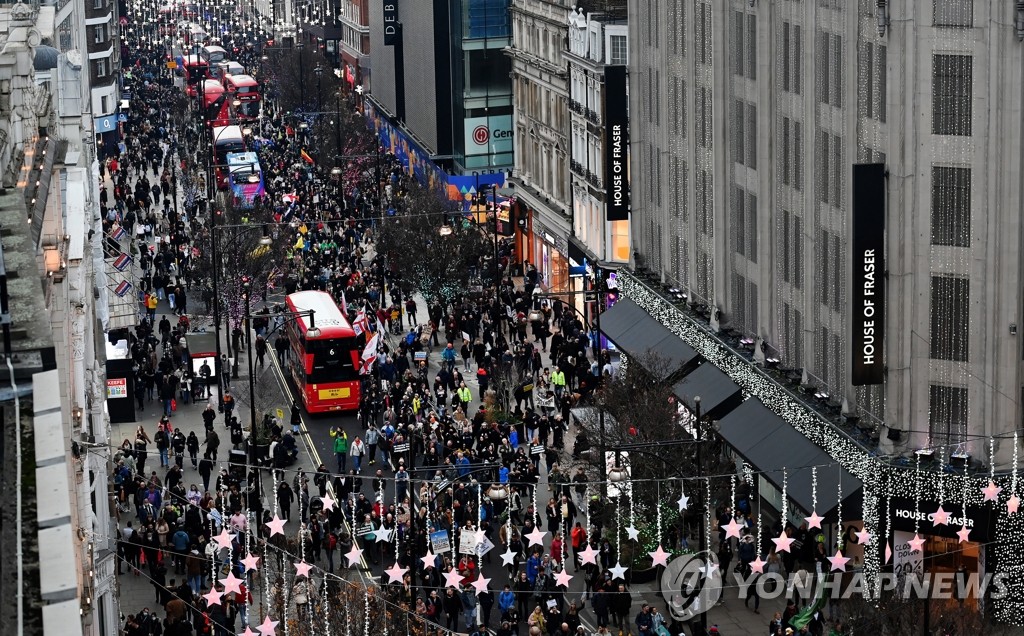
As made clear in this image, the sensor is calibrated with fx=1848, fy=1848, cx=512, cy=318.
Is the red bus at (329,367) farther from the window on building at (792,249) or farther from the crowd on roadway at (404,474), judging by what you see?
the window on building at (792,249)

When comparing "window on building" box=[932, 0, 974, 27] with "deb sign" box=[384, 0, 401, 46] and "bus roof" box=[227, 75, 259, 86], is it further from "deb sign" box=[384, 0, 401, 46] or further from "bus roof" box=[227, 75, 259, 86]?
"bus roof" box=[227, 75, 259, 86]

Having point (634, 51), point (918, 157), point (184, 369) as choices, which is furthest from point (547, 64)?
point (918, 157)

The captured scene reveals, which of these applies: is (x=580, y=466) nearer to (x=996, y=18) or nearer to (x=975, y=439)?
(x=975, y=439)

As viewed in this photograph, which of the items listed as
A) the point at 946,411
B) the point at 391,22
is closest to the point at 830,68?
the point at 946,411

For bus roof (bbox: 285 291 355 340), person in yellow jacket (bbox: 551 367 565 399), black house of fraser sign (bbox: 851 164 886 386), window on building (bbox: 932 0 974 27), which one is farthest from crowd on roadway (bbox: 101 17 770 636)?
window on building (bbox: 932 0 974 27)

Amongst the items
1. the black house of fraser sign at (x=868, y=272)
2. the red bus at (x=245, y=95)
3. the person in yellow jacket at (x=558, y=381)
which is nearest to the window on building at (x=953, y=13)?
the black house of fraser sign at (x=868, y=272)
